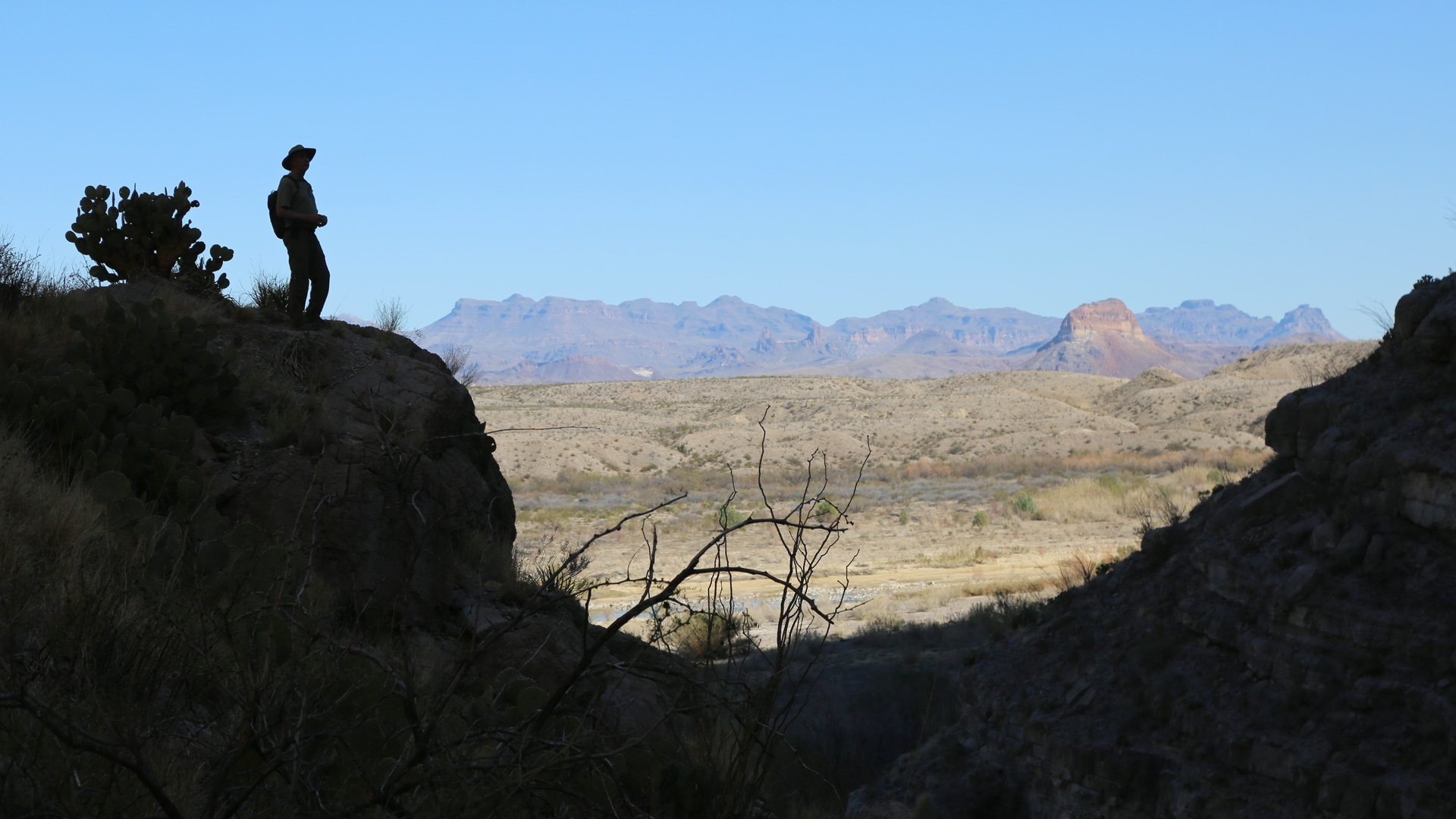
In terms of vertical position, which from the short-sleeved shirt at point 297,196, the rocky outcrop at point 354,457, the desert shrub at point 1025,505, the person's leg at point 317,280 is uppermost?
the short-sleeved shirt at point 297,196

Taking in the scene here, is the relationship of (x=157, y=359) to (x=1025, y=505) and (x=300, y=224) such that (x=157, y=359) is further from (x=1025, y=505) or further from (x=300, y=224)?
(x=1025, y=505)

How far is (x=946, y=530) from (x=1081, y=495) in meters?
7.93

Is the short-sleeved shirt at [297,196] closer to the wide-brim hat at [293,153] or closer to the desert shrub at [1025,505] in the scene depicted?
the wide-brim hat at [293,153]

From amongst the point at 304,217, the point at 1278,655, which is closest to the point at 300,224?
the point at 304,217

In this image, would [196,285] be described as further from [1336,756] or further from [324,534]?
[1336,756]

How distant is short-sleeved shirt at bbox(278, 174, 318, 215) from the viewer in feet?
32.1

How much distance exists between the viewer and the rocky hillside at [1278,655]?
7.29 metres

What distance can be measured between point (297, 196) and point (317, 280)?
49.4 inches

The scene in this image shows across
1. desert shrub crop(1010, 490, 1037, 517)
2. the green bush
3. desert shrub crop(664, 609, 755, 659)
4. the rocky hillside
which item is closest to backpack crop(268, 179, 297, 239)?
the green bush

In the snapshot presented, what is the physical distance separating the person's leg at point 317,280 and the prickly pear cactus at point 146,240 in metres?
1.54

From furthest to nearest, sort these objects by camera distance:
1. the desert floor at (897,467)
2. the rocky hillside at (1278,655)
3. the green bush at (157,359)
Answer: the desert floor at (897,467) → the green bush at (157,359) → the rocky hillside at (1278,655)

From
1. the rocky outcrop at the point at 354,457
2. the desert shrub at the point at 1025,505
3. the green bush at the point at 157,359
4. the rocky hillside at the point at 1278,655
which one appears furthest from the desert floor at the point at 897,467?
the green bush at the point at 157,359

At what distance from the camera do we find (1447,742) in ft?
22.3

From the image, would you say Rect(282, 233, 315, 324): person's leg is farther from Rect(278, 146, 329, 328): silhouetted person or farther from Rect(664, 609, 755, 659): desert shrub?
Rect(664, 609, 755, 659): desert shrub
